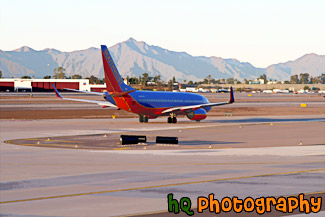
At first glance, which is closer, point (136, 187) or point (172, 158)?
point (136, 187)

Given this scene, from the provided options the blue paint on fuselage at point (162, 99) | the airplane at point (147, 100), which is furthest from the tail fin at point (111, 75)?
the blue paint on fuselage at point (162, 99)

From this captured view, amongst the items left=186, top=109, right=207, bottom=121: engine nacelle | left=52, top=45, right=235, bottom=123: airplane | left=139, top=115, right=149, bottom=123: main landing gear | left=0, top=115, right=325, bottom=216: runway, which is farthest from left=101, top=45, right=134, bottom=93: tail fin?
left=0, top=115, right=325, bottom=216: runway

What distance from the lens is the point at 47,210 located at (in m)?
19.0

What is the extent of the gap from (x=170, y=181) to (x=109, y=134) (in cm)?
2903

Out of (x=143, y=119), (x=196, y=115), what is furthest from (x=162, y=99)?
(x=196, y=115)

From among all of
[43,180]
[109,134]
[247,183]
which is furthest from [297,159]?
[109,134]

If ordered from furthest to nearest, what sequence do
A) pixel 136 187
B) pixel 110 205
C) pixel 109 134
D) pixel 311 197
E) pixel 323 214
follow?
pixel 109 134 < pixel 136 187 < pixel 311 197 < pixel 110 205 < pixel 323 214

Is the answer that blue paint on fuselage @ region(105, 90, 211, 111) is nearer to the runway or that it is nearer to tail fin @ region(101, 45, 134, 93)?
tail fin @ region(101, 45, 134, 93)

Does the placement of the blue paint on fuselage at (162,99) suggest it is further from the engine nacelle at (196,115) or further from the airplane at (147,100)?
the engine nacelle at (196,115)

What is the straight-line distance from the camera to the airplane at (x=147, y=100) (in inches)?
2576

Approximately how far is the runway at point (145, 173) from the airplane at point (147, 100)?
15.4 metres

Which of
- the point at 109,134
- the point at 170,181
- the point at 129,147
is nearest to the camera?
the point at 170,181

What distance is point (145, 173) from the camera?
28.3m

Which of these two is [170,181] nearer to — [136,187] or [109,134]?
[136,187]
